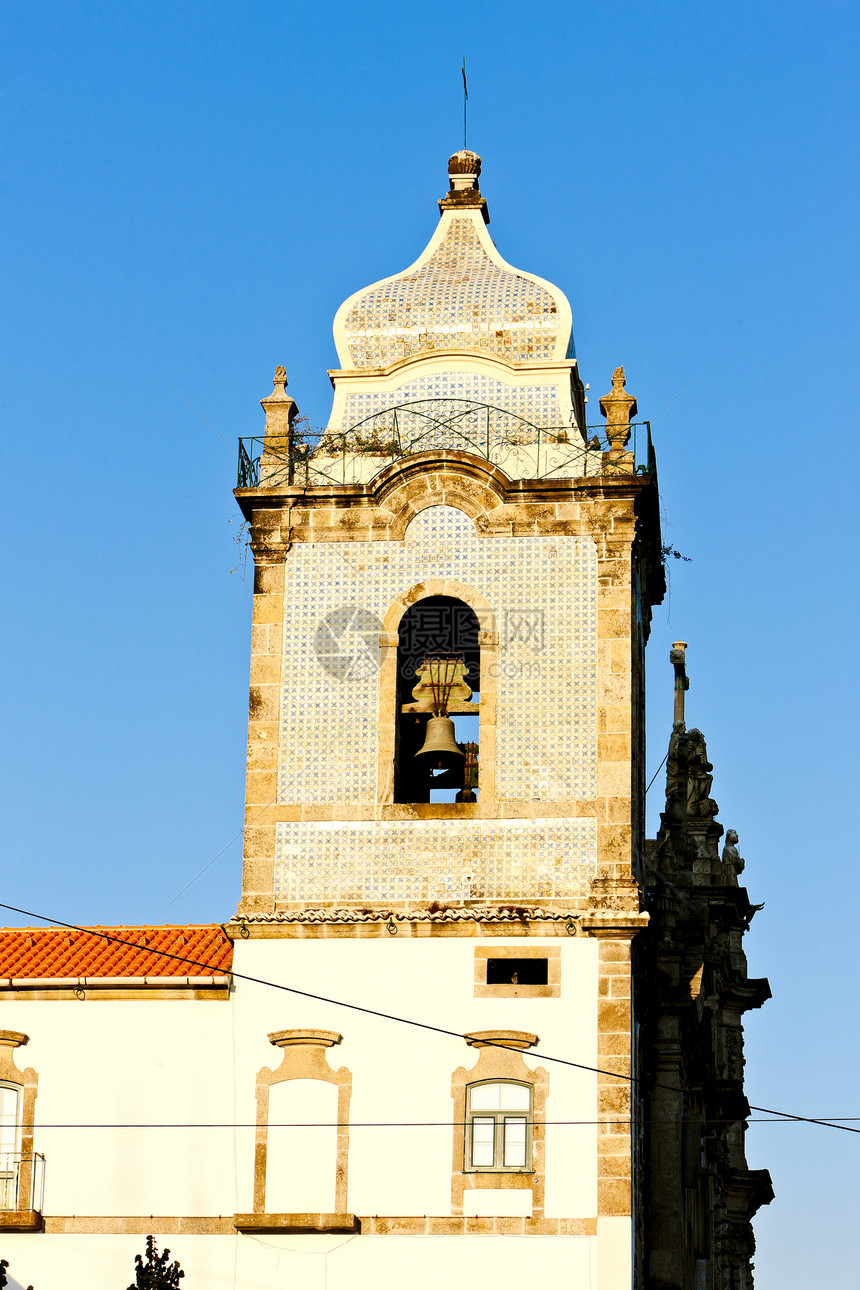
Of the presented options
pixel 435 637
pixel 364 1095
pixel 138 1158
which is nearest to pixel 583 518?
pixel 435 637

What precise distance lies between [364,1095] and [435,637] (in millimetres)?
6692

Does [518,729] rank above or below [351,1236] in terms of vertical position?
above

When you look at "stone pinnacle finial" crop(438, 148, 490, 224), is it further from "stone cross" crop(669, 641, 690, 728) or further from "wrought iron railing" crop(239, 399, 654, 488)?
"stone cross" crop(669, 641, 690, 728)

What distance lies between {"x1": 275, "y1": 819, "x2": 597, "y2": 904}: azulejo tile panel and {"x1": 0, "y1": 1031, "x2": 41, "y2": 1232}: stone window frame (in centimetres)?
412

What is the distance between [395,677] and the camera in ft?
111

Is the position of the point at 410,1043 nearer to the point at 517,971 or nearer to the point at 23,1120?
the point at 517,971

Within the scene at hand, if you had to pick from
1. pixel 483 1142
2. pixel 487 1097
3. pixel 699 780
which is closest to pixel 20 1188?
pixel 483 1142

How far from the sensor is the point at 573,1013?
104 ft

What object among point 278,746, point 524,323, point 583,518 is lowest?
point 278,746

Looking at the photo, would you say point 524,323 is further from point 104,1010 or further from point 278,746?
point 104,1010

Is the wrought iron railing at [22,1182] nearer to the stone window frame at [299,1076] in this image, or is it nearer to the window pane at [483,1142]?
the stone window frame at [299,1076]

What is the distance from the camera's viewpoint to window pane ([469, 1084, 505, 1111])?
103ft

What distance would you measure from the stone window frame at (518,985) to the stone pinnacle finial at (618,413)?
24.5 ft

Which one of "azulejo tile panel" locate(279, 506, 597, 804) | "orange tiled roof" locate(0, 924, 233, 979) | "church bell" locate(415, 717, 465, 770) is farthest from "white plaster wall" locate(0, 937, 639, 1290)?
"church bell" locate(415, 717, 465, 770)
